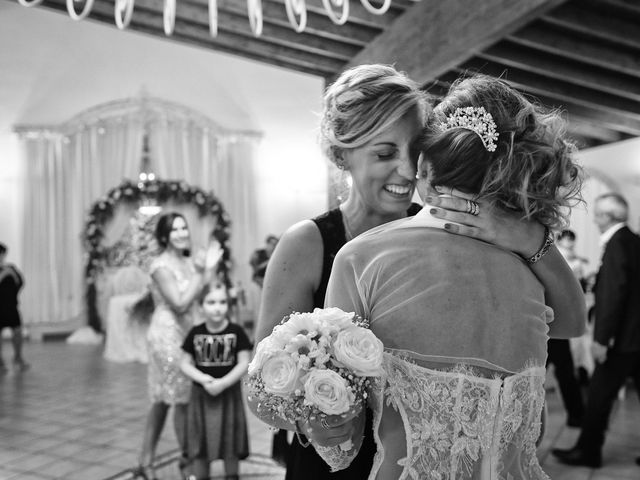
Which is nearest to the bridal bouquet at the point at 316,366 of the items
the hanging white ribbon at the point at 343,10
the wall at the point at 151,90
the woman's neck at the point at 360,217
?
the woman's neck at the point at 360,217

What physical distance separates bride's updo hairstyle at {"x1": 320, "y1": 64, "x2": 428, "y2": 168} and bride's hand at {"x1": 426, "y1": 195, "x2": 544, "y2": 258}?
0.35 metres

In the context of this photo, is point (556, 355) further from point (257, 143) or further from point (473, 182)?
point (257, 143)

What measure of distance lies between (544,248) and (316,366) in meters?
0.48

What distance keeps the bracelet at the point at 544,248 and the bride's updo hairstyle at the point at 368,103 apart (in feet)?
1.32

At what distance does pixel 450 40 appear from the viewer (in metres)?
5.32

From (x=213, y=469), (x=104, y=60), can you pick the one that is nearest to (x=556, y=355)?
(x=213, y=469)

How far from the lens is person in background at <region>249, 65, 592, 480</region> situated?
1.48 metres

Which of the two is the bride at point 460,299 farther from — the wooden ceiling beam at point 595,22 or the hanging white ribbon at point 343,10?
the wooden ceiling beam at point 595,22

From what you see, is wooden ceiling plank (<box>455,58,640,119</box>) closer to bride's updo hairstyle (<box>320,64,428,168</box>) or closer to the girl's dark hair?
the girl's dark hair

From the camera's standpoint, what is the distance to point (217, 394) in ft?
11.5

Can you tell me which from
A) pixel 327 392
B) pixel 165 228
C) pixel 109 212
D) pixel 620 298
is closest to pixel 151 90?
pixel 109 212

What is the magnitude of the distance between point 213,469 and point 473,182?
338 centimetres

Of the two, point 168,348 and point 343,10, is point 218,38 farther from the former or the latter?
point 168,348

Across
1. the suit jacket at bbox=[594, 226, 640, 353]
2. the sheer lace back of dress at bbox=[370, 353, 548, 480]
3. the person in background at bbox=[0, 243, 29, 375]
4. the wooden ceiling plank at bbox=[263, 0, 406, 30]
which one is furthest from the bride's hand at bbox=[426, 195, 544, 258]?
the person in background at bbox=[0, 243, 29, 375]
